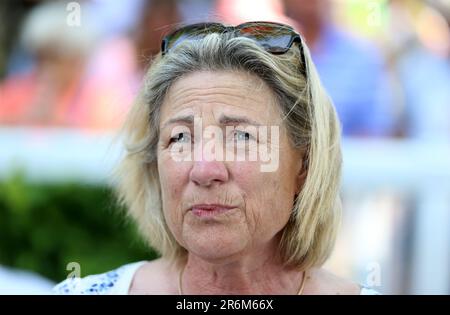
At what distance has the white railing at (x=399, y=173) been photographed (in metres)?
4.44

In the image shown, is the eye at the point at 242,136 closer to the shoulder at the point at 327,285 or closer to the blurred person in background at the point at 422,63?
the shoulder at the point at 327,285

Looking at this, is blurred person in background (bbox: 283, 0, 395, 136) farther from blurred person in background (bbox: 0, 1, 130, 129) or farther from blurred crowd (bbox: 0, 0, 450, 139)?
blurred person in background (bbox: 0, 1, 130, 129)

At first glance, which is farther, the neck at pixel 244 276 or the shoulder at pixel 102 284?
the shoulder at pixel 102 284

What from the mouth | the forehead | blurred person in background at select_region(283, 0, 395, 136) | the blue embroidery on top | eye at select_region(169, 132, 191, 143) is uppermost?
blurred person in background at select_region(283, 0, 395, 136)

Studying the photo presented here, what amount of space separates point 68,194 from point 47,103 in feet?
3.22

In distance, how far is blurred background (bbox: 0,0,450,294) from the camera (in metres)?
4.45

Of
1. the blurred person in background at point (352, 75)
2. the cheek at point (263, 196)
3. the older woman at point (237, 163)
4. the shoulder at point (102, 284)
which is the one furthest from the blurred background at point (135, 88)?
the cheek at point (263, 196)

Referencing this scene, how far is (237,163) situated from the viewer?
206 centimetres

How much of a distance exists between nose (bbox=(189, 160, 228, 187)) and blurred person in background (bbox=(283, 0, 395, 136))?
2747mm

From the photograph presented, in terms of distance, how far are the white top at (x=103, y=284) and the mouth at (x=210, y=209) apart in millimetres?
565

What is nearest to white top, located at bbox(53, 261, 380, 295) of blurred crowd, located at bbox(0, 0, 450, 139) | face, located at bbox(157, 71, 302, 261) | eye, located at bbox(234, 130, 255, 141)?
face, located at bbox(157, 71, 302, 261)

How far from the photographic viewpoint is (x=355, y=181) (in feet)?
14.9

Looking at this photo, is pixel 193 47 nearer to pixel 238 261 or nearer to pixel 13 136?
pixel 238 261
